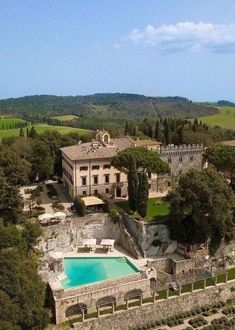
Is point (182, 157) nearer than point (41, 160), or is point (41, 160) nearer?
point (41, 160)

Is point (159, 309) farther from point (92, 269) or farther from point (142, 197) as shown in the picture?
point (142, 197)

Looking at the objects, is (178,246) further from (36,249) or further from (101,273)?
(36,249)

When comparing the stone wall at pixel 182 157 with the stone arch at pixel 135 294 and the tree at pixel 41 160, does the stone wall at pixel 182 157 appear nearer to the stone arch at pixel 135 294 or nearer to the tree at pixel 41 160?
the tree at pixel 41 160

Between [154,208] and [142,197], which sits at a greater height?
[142,197]

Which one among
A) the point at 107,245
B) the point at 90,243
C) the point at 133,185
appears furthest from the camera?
the point at 133,185

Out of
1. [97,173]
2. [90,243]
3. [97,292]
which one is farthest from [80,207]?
[97,292]

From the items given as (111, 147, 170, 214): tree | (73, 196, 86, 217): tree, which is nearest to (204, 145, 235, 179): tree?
(111, 147, 170, 214): tree

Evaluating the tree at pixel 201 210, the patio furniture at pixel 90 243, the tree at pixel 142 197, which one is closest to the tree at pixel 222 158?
the tree at pixel 201 210
